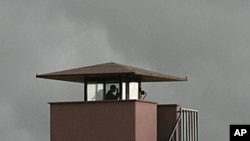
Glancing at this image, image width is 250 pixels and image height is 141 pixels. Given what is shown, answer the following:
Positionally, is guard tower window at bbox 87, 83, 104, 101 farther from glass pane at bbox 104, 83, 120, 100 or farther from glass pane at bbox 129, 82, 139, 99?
glass pane at bbox 129, 82, 139, 99

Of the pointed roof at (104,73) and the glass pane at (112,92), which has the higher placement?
the pointed roof at (104,73)

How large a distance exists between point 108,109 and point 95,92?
1452 mm

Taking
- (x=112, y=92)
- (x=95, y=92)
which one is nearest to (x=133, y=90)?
(x=112, y=92)

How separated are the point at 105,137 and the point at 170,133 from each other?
4.30 meters

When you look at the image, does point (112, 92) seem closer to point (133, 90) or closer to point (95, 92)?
point (95, 92)

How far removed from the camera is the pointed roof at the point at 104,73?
60.5 metres

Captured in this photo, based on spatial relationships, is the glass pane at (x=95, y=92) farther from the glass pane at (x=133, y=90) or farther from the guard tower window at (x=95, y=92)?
the glass pane at (x=133, y=90)

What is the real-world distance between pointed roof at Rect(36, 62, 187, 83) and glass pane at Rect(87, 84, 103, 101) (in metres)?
0.33

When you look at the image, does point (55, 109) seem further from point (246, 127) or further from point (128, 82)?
point (246, 127)

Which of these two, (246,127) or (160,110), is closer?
(246,127)

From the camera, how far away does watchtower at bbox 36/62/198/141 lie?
59.6 meters

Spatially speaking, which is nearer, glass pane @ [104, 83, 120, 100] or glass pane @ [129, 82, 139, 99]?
glass pane @ [104, 83, 120, 100]

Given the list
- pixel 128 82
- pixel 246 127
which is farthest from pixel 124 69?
pixel 246 127

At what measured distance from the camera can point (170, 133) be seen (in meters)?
63.0
